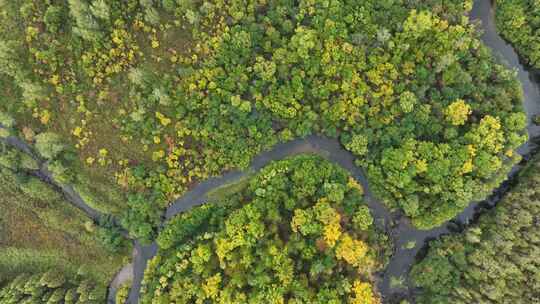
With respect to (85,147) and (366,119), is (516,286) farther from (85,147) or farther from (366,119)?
(85,147)

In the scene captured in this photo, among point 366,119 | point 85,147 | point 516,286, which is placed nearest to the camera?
point 516,286

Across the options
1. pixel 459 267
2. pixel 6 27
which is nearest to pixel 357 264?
pixel 459 267

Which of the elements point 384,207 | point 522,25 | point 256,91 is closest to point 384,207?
point 384,207

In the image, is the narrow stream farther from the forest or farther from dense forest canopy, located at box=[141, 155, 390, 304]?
dense forest canopy, located at box=[141, 155, 390, 304]

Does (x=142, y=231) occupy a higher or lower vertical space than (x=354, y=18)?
lower

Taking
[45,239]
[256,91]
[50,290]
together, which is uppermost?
[256,91]

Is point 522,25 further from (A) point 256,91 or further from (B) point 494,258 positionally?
(A) point 256,91

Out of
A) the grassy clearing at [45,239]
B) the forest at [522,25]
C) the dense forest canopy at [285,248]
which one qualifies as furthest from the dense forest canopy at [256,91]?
the grassy clearing at [45,239]

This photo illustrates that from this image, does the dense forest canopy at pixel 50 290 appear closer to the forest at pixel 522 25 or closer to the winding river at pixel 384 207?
the winding river at pixel 384 207
